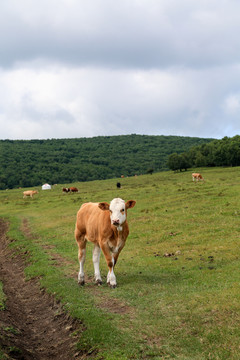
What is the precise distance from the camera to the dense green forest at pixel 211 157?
82812 millimetres

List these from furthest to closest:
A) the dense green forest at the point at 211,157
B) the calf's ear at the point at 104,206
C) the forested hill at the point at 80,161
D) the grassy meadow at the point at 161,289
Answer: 1. the forested hill at the point at 80,161
2. the dense green forest at the point at 211,157
3. the calf's ear at the point at 104,206
4. the grassy meadow at the point at 161,289

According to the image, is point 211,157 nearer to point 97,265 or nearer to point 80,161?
point 80,161

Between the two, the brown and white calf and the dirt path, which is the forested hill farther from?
the dirt path

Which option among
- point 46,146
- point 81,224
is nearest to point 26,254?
point 81,224

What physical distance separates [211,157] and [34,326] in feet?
283

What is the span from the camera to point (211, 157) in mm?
91188

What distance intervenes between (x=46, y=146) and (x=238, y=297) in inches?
7314

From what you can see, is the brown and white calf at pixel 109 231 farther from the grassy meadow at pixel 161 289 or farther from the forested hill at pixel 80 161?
the forested hill at pixel 80 161

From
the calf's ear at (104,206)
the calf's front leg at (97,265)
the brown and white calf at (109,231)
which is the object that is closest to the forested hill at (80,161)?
the brown and white calf at (109,231)

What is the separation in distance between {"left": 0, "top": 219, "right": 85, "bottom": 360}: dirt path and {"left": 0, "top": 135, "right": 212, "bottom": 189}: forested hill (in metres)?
86.4

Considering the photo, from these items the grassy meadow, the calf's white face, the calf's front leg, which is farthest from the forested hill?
the calf's white face

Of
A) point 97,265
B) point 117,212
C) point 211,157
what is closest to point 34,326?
point 97,265

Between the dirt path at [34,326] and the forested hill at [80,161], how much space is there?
86.4 metres

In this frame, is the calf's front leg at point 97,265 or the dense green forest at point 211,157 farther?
the dense green forest at point 211,157
